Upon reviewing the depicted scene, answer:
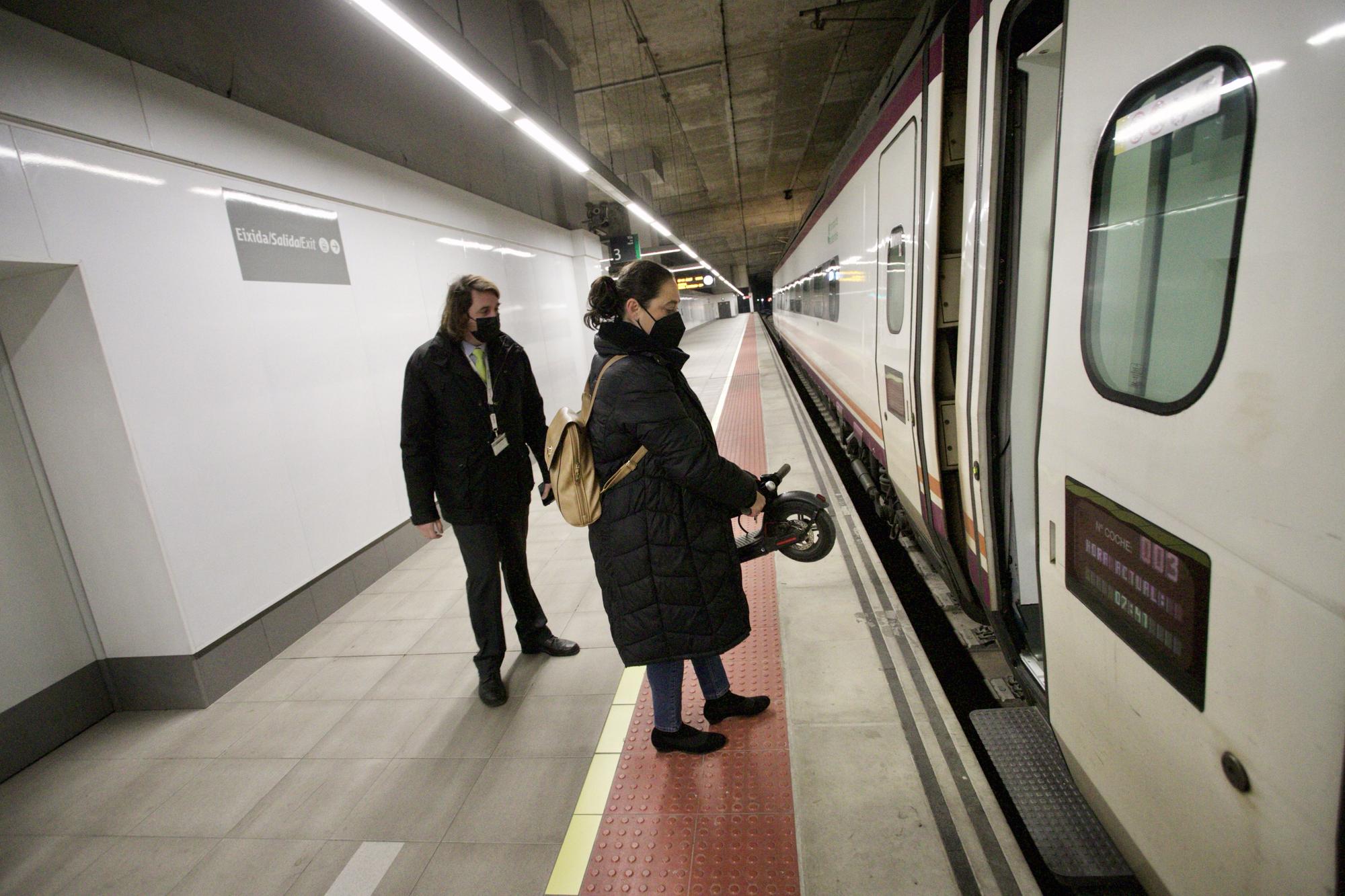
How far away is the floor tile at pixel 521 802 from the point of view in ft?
6.81

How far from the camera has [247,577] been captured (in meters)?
3.32

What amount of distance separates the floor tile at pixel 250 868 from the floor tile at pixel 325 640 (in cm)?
140

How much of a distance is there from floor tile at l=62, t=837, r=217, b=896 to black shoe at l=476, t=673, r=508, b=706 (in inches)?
41.8

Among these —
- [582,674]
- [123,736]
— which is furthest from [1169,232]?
[123,736]

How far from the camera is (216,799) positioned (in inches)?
95.3

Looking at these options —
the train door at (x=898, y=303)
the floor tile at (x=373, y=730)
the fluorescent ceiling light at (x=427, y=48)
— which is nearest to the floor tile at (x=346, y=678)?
the floor tile at (x=373, y=730)

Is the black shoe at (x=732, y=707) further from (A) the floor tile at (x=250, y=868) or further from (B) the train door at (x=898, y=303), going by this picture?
(A) the floor tile at (x=250, y=868)

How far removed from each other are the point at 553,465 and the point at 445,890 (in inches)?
55.5

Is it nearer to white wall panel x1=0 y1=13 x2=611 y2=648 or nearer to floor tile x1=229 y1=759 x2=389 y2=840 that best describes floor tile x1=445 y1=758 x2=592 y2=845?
floor tile x1=229 y1=759 x2=389 y2=840

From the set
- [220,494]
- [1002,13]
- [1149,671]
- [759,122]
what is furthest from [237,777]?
[759,122]

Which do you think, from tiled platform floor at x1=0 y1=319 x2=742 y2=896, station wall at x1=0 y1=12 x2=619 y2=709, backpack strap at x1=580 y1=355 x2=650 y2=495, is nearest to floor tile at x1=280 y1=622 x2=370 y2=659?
tiled platform floor at x1=0 y1=319 x2=742 y2=896

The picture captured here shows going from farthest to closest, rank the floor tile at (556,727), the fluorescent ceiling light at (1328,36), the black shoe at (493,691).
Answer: the black shoe at (493,691), the floor tile at (556,727), the fluorescent ceiling light at (1328,36)

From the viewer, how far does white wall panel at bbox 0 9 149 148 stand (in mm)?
2428

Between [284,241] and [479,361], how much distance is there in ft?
7.01
